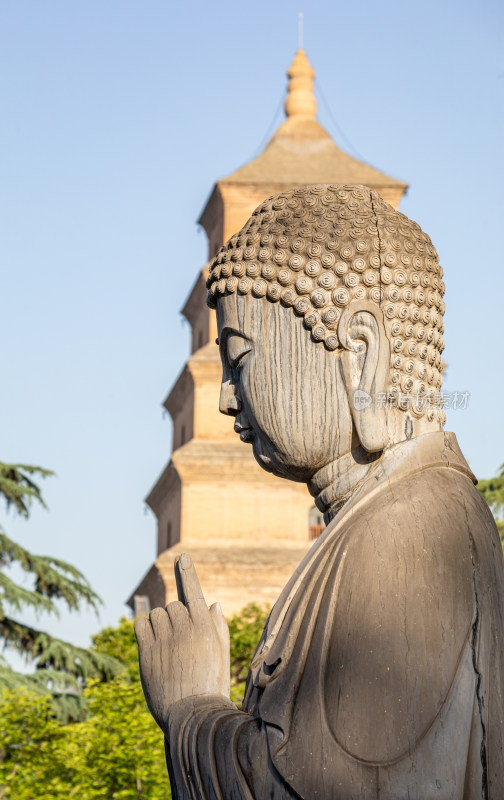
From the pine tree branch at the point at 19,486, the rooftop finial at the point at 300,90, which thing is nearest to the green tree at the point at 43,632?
the pine tree branch at the point at 19,486

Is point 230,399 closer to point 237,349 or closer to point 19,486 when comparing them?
point 237,349

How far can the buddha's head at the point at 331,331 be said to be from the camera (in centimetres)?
310

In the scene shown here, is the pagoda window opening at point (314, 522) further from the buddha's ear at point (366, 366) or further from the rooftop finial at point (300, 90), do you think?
the buddha's ear at point (366, 366)

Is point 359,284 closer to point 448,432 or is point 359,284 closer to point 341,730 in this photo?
point 448,432

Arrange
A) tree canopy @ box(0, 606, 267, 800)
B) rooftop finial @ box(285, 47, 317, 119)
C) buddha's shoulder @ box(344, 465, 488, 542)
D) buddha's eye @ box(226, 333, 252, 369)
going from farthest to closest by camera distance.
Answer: rooftop finial @ box(285, 47, 317, 119), tree canopy @ box(0, 606, 267, 800), buddha's eye @ box(226, 333, 252, 369), buddha's shoulder @ box(344, 465, 488, 542)

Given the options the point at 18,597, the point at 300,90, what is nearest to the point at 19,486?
the point at 18,597

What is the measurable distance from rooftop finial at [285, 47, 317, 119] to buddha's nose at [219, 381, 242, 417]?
30751 millimetres

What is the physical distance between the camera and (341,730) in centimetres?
265

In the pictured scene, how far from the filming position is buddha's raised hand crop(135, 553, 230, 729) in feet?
9.86

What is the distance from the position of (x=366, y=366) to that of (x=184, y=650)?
2.45ft

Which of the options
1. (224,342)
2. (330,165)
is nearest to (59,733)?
(224,342)

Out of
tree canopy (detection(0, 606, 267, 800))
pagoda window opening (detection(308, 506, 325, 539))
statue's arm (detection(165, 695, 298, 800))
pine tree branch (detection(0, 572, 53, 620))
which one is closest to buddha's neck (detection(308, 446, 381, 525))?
statue's arm (detection(165, 695, 298, 800))

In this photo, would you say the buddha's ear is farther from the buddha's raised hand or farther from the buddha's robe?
the buddha's raised hand

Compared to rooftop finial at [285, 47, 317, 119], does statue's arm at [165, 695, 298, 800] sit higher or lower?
higher
